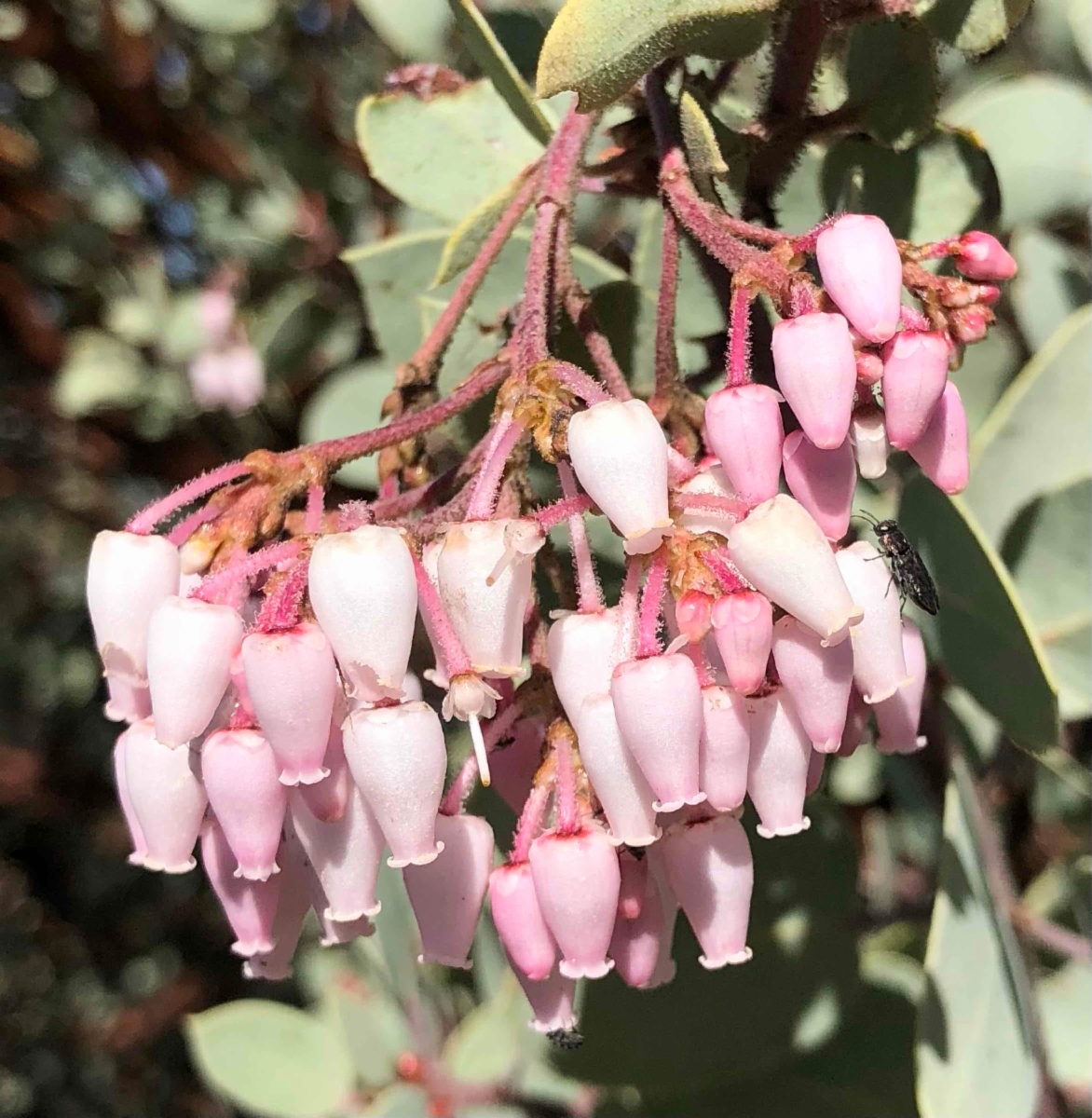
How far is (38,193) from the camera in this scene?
225cm

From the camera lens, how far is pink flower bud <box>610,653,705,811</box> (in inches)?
26.5

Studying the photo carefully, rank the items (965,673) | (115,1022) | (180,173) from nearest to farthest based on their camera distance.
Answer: (965,673), (180,173), (115,1022)

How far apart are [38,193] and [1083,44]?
1.90 meters

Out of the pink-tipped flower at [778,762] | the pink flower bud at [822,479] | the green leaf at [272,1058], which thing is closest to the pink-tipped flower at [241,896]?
the pink-tipped flower at [778,762]

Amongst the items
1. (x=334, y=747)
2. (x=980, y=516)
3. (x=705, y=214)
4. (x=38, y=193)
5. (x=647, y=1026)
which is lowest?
(x=647, y=1026)

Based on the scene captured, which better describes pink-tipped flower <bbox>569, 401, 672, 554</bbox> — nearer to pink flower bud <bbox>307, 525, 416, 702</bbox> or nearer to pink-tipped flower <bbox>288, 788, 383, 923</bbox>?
pink flower bud <bbox>307, 525, 416, 702</bbox>

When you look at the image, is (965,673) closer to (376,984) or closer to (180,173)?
(376,984)

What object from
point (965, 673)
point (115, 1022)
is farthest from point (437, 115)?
point (115, 1022)

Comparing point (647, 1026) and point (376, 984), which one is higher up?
point (647, 1026)

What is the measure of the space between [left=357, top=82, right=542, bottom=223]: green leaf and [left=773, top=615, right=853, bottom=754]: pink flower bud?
625mm

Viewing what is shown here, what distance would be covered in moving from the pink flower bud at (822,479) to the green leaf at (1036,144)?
642 mm

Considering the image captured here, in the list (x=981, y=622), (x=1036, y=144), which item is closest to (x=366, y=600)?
(x=981, y=622)

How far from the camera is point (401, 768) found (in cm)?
71

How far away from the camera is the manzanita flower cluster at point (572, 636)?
0.68m
